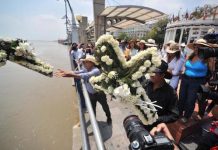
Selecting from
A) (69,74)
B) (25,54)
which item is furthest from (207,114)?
(25,54)

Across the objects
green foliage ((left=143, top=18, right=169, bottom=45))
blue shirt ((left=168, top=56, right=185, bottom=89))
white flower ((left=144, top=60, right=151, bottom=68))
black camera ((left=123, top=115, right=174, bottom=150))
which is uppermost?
green foliage ((left=143, top=18, right=169, bottom=45))

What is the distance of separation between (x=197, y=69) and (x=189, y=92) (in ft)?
1.48

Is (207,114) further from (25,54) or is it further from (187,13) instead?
(187,13)

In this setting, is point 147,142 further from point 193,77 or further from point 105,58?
point 193,77

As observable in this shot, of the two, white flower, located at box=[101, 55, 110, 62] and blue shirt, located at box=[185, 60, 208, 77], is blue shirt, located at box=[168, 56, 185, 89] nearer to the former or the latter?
blue shirt, located at box=[185, 60, 208, 77]

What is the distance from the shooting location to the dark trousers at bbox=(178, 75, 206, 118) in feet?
10.6

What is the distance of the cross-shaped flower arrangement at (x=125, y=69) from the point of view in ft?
4.63

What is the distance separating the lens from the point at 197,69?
3.16 m

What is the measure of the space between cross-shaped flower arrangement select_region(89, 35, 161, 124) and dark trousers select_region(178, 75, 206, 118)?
2070mm

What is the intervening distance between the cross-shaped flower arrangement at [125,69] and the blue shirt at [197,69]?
79.7 inches

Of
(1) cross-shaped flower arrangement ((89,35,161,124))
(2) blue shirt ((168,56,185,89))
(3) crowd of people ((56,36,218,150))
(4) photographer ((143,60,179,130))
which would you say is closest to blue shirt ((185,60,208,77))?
(3) crowd of people ((56,36,218,150))

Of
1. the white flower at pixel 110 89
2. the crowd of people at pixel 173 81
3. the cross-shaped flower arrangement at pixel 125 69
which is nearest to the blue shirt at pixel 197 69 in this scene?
the crowd of people at pixel 173 81

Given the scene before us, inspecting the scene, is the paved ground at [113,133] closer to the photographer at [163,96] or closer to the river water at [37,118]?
the photographer at [163,96]

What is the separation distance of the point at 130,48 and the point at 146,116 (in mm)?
5179
